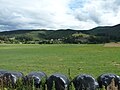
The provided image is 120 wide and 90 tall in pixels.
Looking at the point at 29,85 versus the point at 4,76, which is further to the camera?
Result: the point at 4,76

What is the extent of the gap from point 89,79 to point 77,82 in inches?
20.7

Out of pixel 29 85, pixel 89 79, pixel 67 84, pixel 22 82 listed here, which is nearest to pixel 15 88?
pixel 22 82

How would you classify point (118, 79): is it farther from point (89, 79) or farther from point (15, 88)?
point (15, 88)

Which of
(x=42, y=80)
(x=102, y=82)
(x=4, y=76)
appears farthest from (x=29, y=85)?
(x=102, y=82)

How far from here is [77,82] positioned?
44.8 ft

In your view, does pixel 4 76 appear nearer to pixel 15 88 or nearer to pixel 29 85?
pixel 15 88

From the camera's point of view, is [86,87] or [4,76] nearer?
[86,87]

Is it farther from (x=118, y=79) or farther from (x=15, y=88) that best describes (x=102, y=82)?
(x=15, y=88)

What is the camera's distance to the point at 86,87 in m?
13.5

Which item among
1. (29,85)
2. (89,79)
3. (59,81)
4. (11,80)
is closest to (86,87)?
(89,79)

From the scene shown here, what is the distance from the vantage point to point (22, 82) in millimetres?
Result: 14281

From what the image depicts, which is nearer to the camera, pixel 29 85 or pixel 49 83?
pixel 29 85

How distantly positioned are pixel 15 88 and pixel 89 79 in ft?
10.9

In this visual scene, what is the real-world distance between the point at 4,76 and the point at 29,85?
202 centimetres
